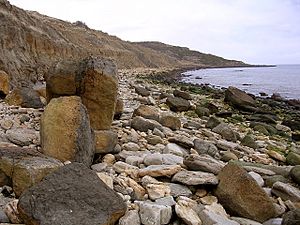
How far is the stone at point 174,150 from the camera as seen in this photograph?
654cm

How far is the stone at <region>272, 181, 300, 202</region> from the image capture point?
16.6 ft

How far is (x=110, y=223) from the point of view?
3719mm

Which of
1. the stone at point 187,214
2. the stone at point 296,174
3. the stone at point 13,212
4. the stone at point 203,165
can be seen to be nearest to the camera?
the stone at point 13,212

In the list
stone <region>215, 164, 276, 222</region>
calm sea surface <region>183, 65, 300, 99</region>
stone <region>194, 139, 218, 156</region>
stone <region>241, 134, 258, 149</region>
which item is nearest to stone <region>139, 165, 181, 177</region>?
stone <region>215, 164, 276, 222</region>

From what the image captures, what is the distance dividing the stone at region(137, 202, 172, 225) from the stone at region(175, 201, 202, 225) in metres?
0.10

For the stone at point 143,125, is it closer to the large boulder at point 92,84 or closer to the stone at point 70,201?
the large boulder at point 92,84

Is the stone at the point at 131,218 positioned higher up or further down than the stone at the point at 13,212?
further down

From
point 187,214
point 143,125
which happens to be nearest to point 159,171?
point 187,214

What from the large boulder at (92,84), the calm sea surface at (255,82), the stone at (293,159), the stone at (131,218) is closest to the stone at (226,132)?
the stone at (293,159)

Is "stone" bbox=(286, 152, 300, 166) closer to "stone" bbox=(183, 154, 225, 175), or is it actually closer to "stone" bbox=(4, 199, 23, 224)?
"stone" bbox=(183, 154, 225, 175)

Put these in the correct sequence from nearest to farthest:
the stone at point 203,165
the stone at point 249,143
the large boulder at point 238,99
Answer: the stone at point 203,165, the stone at point 249,143, the large boulder at point 238,99

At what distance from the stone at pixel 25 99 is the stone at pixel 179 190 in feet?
15.5

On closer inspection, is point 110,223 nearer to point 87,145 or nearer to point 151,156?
point 87,145

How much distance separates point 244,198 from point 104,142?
230 centimetres
